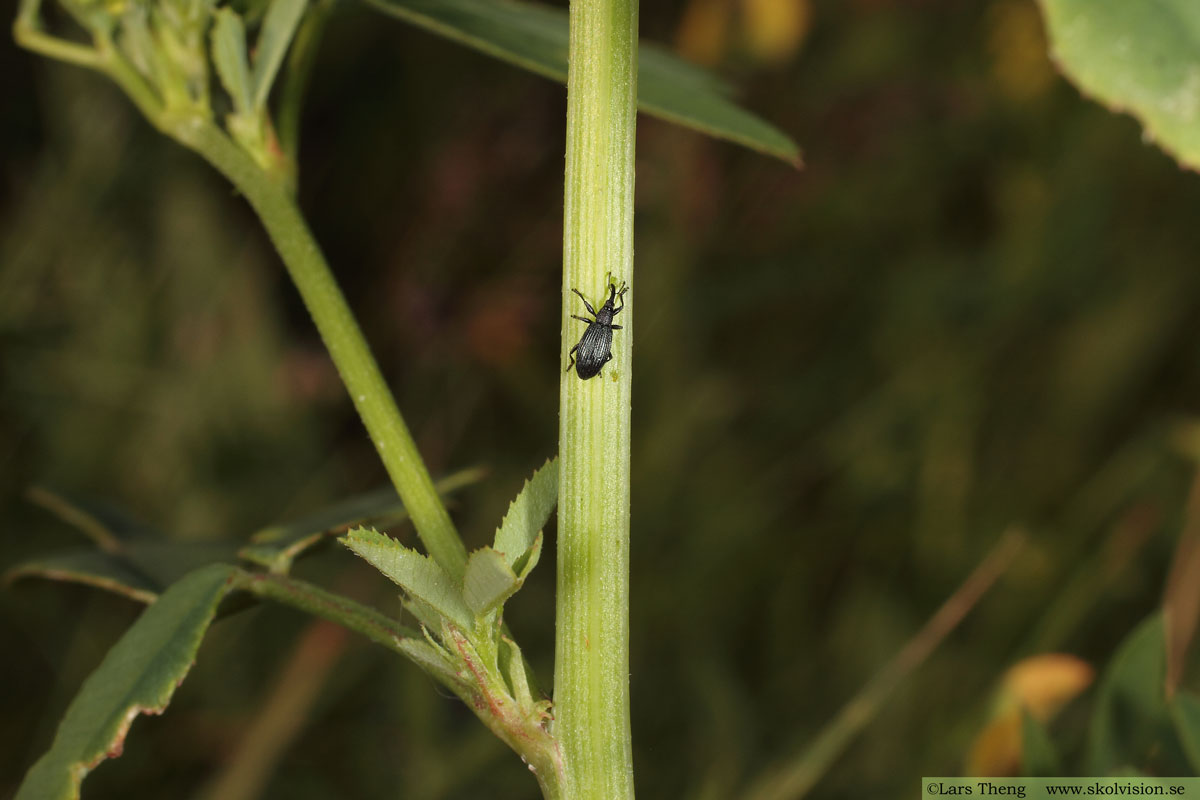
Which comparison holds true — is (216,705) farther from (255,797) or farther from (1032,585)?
(1032,585)

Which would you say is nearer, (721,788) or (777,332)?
(721,788)

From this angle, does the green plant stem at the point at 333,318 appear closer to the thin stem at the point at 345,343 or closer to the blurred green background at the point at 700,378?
the thin stem at the point at 345,343

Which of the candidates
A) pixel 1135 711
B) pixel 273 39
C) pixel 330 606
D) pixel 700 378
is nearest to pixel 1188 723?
pixel 1135 711

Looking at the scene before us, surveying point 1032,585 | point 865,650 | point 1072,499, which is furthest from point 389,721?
point 1072,499

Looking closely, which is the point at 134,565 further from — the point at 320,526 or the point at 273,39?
the point at 273,39

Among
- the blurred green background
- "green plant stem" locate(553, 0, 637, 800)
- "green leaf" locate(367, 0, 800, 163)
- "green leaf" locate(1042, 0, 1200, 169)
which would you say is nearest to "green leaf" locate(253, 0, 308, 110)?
"green leaf" locate(367, 0, 800, 163)

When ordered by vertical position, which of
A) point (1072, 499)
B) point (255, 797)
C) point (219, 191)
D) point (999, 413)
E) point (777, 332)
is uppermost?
point (219, 191)
